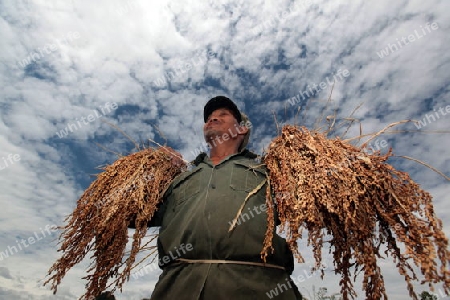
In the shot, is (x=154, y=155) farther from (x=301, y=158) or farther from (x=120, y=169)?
(x=301, y=158)

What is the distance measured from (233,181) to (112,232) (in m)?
1.26

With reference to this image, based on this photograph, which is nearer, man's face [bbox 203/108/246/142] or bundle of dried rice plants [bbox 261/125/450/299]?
bundle of dried rice plants [bbox 261/125/450/299]

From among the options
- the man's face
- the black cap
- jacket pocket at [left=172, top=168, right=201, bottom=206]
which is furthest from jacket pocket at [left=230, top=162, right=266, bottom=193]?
the black cap

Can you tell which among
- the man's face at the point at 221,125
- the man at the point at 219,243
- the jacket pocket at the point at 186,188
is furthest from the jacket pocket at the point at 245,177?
the man's face at the point at 221,125

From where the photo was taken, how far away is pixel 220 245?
7.82 feet

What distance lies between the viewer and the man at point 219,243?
7.44 ft

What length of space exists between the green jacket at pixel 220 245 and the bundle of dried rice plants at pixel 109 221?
0.30 metres

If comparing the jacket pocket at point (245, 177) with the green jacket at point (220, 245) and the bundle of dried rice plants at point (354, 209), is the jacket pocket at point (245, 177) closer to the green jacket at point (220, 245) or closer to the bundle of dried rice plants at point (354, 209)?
the green jacket at point (220, 245)

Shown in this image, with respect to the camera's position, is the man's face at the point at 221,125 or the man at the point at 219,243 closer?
the man at the point at 219,243

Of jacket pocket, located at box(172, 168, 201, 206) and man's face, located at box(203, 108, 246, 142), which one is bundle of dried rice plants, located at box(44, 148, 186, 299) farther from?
man's face, located at box(203, 108, 246, 142)

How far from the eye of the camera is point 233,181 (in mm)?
2865

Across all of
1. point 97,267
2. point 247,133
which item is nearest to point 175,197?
point 97,267

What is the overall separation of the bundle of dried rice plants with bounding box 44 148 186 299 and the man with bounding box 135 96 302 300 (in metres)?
0.28

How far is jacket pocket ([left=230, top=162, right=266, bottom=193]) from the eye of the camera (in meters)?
2.83
